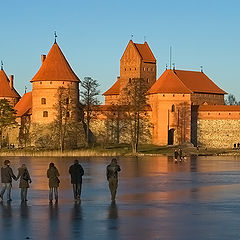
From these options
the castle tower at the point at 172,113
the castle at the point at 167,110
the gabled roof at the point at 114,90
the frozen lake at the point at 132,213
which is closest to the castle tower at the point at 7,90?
the castle at the point at 167,110

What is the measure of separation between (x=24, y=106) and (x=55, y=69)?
11394mm

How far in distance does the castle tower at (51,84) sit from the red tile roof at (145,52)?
15.2 meters

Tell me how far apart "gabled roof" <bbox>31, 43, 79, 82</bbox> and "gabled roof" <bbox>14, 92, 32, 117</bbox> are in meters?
7.87

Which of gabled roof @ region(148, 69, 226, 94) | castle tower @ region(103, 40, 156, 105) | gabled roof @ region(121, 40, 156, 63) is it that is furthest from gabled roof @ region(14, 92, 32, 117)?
gabled roof @ region(148, 69, 226, 94)

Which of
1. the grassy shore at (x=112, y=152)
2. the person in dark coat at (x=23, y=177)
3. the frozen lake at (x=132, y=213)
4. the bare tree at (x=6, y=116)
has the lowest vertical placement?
the frozen lake at (x=132, y=213)

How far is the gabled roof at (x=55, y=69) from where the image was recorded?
73.3 metres

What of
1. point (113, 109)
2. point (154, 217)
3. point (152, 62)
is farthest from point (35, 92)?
point (154, 217)

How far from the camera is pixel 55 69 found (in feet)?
242

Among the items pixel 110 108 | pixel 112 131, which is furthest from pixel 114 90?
pixel 112 131

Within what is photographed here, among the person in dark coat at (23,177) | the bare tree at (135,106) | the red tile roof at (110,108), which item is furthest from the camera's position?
the red tile roof at (110,108)

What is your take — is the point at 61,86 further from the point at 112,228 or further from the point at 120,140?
the point at 112,228

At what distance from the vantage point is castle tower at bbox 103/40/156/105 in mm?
86688

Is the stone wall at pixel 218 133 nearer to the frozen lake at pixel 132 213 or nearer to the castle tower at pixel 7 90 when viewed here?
the castle tower at pixel 7 90

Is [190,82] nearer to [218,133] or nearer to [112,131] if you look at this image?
[218,133]
